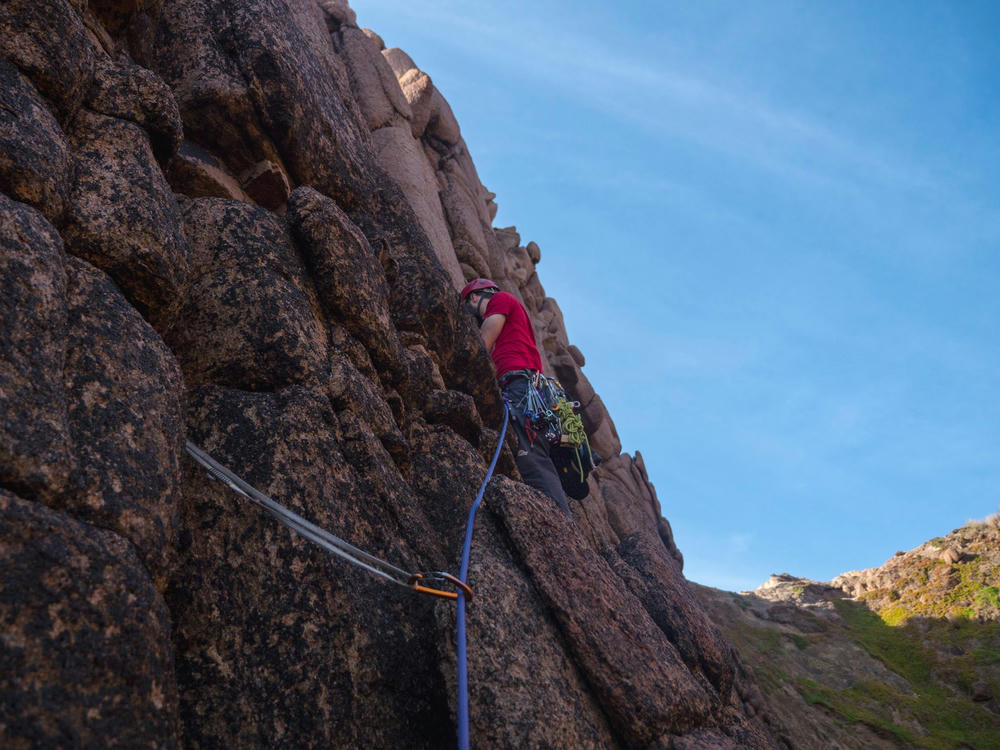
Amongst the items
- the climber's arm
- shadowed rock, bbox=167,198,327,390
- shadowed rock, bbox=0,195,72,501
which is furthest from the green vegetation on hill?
shadowed rock, bbox=0,195,72,501

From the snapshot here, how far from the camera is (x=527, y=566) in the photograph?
18.0 feet

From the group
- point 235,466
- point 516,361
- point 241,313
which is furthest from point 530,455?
point 235,466

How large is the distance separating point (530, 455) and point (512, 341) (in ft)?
6.48

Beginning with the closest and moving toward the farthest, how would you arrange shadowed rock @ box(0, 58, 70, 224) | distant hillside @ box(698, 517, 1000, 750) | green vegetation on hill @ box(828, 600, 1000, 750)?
shadowed rock @ box(0, 58, 70, 224) → distant hillside @ box(698, 517, 1000, 750) → green vegetation on hill @ box(828, 600, 1000, 750)

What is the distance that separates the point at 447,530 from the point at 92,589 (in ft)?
12.5

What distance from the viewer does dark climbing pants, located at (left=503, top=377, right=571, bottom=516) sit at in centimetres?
910

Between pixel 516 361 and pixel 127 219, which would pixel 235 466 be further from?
pixel 516 361

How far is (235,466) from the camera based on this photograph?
460 cm

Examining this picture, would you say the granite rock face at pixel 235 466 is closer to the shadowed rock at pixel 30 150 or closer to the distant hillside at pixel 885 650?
the shadowed rock at pixel 30 150

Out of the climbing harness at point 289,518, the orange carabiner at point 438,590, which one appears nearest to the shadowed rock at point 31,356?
the climbing harness at point 289,518

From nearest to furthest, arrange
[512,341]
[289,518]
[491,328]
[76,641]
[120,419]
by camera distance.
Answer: [76,641] → [120,419] → [289,518] → [491,328] → [512,341]

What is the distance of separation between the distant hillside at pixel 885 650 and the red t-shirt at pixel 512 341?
672cm

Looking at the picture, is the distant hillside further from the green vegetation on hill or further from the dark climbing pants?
the dark climbing pants

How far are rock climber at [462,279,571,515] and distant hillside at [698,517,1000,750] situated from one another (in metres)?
5.64
